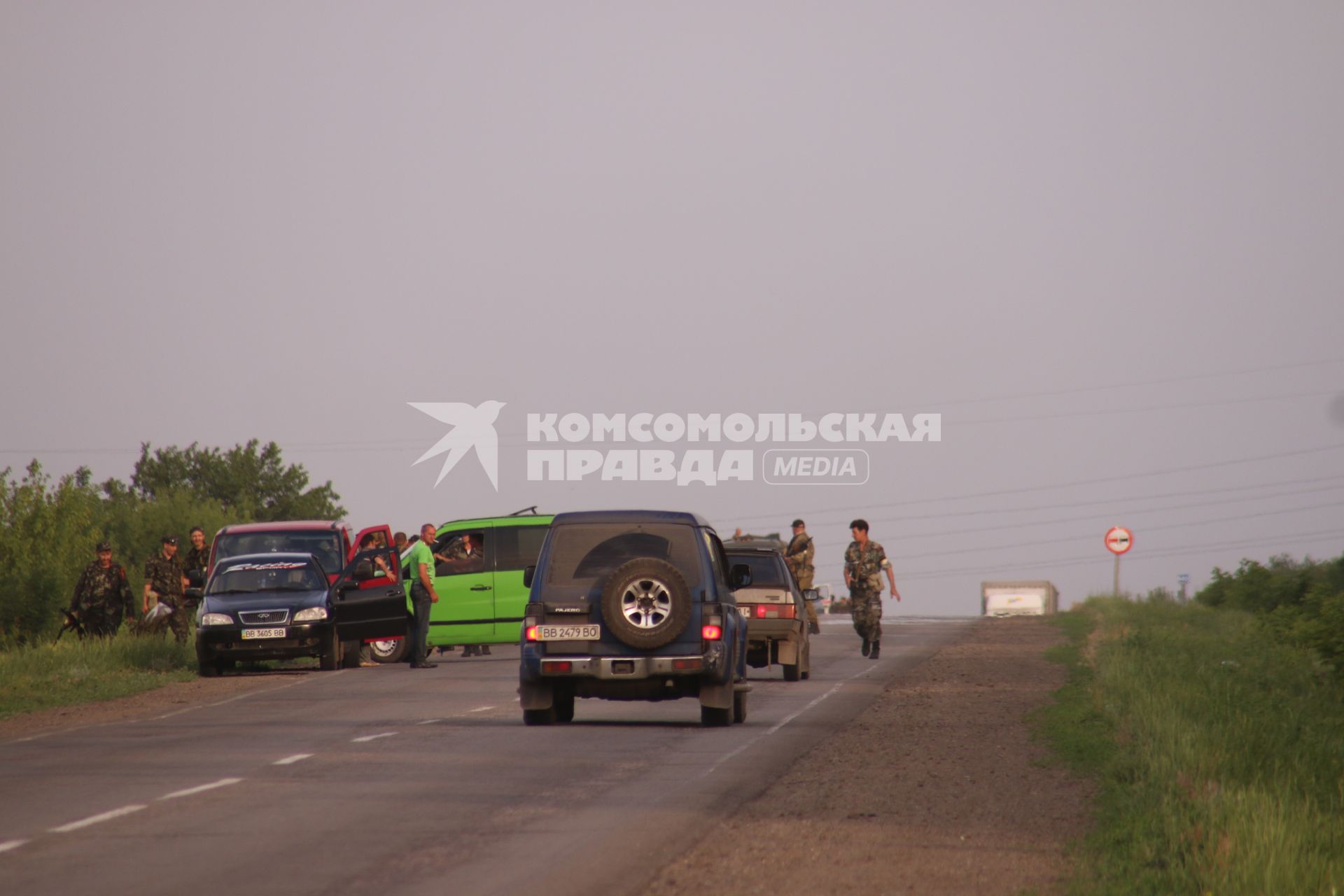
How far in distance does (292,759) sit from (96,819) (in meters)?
3.49

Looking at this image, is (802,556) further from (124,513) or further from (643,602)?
(124,513)

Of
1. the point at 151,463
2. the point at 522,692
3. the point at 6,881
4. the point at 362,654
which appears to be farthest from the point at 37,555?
the point at 151,463

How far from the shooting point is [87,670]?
2527 cm

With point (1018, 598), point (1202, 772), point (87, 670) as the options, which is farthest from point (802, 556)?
point (1018, 598)

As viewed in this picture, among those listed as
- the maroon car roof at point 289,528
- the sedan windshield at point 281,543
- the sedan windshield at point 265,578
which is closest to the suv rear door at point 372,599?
the sedan windshield at point 265,578

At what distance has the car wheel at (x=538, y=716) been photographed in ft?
56.3

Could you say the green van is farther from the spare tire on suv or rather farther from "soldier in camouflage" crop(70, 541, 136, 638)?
the spare tire on suv

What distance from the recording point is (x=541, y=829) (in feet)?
33.8

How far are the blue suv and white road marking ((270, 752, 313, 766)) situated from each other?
2.67 metres

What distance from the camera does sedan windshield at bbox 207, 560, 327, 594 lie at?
27.3 meters

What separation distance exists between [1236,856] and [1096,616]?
132ft

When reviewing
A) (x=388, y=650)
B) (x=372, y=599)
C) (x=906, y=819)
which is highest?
(x=372, y=599)

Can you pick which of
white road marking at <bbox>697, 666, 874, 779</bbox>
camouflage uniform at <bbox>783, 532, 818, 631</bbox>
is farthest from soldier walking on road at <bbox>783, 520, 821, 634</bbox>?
white road marking at <bbox>697, 666, 874, 779</bbox>

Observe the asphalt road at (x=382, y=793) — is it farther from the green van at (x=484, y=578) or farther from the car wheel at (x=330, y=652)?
the green van at (x=484, y=578)
